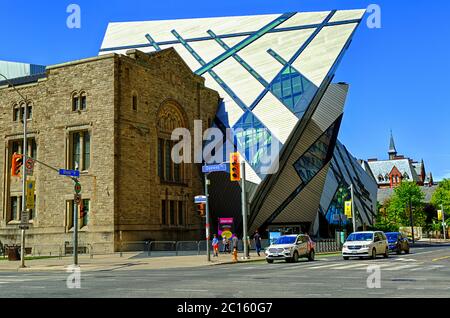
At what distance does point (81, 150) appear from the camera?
45.3 m

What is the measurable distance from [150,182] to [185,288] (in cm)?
3249

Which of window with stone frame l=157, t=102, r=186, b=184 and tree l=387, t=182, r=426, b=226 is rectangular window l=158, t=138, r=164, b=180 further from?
tree l=387, t=182, r=426, b=226

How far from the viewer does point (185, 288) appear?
15070 millimetres

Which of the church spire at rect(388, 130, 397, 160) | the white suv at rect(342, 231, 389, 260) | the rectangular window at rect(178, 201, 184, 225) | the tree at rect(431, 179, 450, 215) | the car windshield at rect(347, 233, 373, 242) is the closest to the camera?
the white suv at rect(342, 231, 389, 260)

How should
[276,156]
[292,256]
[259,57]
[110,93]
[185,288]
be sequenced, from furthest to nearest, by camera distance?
[259,57], [276,156], [110,93], [292,256], [185,288]

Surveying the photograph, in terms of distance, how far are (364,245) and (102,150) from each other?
24.0 m

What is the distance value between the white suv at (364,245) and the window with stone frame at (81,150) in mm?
24548

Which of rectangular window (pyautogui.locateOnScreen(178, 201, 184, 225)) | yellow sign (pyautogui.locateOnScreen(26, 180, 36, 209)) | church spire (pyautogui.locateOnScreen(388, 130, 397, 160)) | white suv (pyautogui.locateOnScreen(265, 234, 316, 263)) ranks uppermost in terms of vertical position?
church spire (pyautogui.locateOnScreen(388, 130, 397, 160))

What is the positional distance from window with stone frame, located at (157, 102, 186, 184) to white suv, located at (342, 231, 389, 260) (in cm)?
2264

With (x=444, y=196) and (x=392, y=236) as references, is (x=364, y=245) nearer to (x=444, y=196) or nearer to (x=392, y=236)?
(x=392, y=236)

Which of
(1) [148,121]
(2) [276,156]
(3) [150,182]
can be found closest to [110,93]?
(1) [148,121]

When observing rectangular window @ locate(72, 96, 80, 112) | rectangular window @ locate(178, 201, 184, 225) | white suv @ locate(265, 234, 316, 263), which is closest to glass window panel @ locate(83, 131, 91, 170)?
rectangular window @ locate(72, 96, 80, 112)

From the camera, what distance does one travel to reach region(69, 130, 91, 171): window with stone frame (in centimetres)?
4519
